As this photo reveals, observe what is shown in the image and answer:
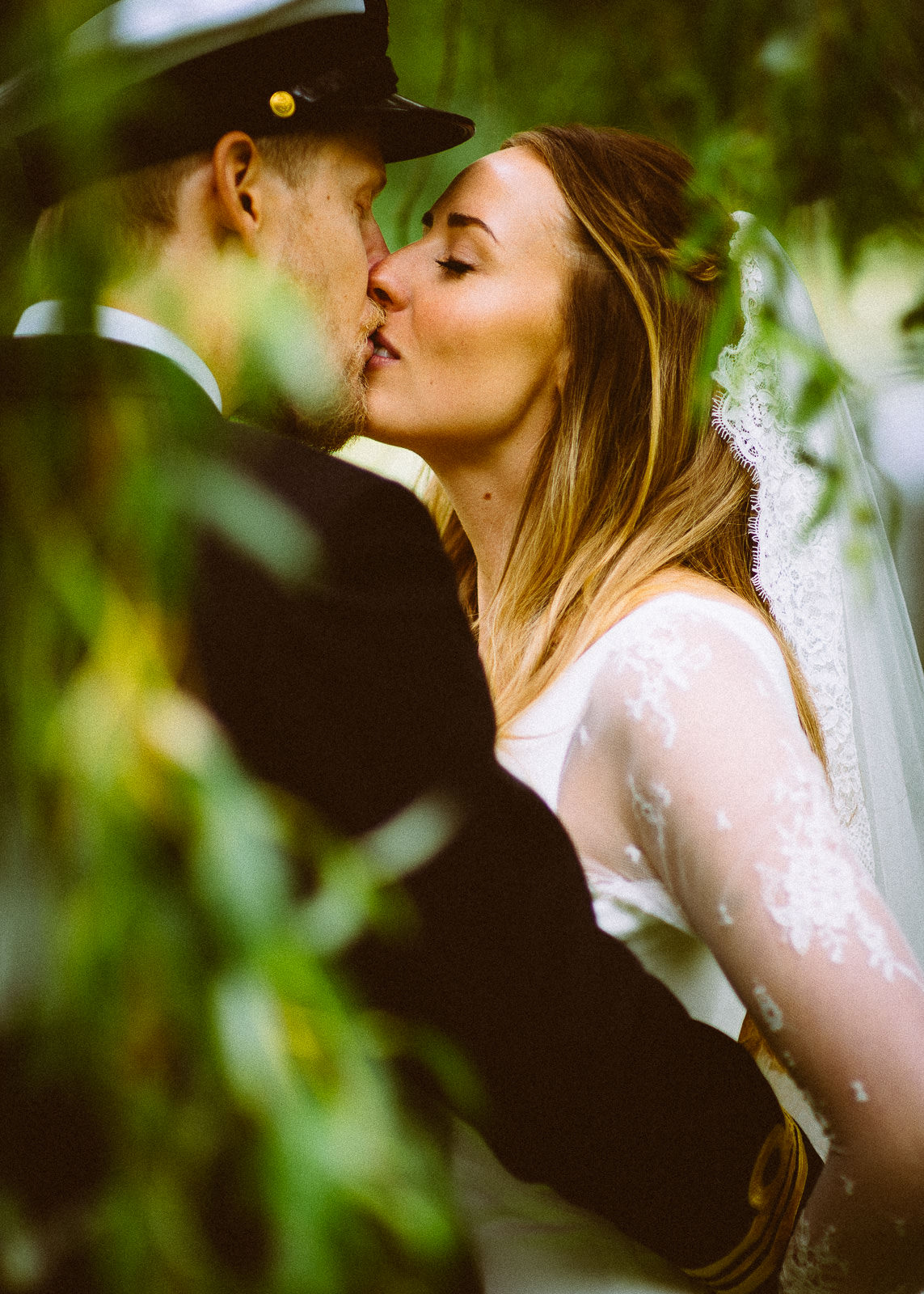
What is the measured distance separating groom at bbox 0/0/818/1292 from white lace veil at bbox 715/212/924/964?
1.64 ft

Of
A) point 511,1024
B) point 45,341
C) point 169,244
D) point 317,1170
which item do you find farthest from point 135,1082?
point 169,244

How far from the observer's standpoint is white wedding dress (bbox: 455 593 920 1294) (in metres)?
1.04

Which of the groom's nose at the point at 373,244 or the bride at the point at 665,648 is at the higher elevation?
the groom's nose at the point at 373,244

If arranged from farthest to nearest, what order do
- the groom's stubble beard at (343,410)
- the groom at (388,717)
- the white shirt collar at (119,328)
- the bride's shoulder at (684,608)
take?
the groom's stubble beard at (343,410), the bride's shoulder at (684,608), the groom at (388,717), the white shirt collar at (119,328)

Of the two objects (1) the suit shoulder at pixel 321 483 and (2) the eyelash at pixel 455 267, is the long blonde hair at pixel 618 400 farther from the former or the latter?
(1) the suit shoulder at pixel 321 483

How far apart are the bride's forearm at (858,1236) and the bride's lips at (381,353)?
1148mm

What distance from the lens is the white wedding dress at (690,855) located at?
1.04 m

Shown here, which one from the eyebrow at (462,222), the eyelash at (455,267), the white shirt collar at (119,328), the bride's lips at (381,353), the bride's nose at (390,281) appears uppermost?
the white shirt collar at (119,328)

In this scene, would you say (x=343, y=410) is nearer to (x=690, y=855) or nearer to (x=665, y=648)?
A: (x=665, y=648)

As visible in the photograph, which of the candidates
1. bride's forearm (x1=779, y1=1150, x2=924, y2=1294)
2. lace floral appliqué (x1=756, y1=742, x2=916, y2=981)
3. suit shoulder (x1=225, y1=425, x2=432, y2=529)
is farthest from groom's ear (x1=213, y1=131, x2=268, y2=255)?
bride's forearm (x1=779, y1=1150, x2=924, y2=1294)

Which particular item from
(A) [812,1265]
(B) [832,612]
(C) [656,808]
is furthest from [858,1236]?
(B) [832,612]

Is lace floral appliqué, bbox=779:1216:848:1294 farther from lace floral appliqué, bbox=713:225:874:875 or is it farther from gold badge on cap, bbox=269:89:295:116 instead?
gold badge on cap, bbox=269:89:295:116

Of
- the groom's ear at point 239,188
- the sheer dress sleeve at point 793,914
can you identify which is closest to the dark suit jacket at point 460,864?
the sheer dress sleeve at point 793,914

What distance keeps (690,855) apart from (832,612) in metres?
0.62
